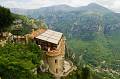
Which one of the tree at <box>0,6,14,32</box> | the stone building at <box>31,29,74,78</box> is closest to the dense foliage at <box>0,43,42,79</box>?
the stone building at <box>31,29,74,78</box>

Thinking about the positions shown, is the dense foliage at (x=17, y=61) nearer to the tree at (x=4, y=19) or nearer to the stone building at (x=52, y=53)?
the stone building at (x=52, y=53)

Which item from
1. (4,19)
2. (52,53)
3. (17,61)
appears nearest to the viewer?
A: (17,61)

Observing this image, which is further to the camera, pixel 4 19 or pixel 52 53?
pixel 4 19

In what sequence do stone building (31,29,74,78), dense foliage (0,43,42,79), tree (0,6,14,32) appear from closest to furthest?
dense foliage (0,43,42,79)
stone building (31,29,74,78)
tree (0,6,14,32)

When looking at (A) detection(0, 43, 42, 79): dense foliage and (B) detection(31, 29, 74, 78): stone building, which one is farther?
(B) detection(31, 29, 74, 78): stone building

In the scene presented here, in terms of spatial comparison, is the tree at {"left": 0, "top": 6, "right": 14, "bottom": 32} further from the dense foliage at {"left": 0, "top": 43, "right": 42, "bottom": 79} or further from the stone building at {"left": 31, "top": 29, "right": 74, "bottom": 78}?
the dense foliage at {"left": 0, "top": 43, "right": 42, "bottom": 79}

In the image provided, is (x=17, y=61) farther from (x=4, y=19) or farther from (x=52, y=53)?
(x=4, y=19)

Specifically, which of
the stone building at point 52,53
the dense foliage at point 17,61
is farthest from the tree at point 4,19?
the dense foliage at point 17,61

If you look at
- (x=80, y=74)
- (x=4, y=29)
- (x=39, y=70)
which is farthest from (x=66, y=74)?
(x=4, y=29)

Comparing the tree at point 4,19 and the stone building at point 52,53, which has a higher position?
the tree at point 4,19

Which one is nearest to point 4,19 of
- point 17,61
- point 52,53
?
point 52,53

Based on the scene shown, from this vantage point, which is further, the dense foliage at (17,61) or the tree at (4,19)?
the tree at (4,19)
